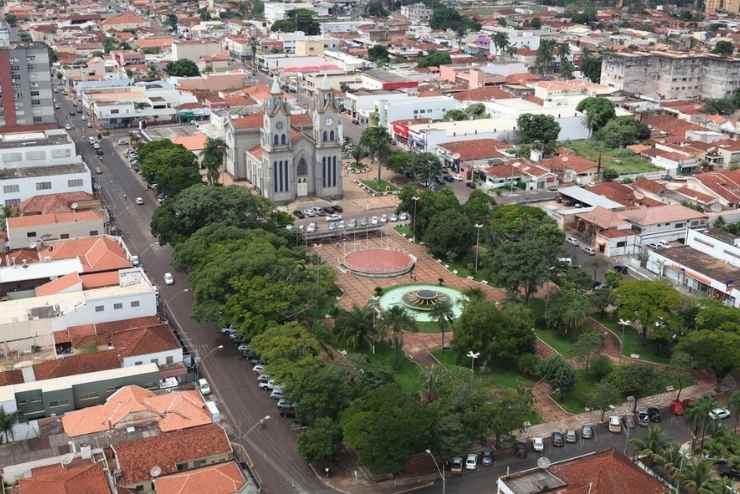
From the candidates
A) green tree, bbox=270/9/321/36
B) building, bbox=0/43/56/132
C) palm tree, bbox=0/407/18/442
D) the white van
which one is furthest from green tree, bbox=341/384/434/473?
green tree, bbox=270/9/321/36

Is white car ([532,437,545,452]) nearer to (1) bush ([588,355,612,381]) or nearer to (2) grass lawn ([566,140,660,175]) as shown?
(1) bush ([588,355,612,381])

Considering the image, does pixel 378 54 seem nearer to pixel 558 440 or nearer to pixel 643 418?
pixel 643 418

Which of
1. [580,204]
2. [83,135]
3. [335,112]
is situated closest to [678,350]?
[580,204]

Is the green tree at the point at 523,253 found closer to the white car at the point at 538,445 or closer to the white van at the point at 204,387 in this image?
the white car at the point at 538,445

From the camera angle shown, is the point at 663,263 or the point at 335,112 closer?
the point at 663,263

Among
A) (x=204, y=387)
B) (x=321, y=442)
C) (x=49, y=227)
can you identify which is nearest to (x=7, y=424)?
(x=204, y=387)

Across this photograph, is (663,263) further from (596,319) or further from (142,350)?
(142,350)
